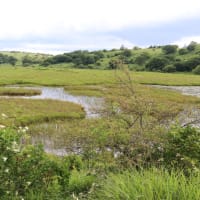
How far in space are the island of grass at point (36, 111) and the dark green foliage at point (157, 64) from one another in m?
61.1

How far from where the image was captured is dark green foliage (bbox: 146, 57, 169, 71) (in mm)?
94125

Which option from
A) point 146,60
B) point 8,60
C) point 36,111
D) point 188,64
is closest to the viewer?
point 36,111

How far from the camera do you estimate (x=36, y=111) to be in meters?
29.9

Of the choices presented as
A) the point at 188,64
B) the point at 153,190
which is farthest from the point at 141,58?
the point at 153,190

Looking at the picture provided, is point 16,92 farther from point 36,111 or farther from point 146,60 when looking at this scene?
point 146,60

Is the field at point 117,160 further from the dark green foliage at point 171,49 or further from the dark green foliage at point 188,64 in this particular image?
the dark green foliage at point 171,49

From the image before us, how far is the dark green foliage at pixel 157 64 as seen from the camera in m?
94.1

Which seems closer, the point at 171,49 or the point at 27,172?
the point at 27,172

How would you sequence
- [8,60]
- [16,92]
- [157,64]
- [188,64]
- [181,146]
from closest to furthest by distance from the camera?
[181,146]
[16,92]
[188,64]
[157,64]
[8,60]

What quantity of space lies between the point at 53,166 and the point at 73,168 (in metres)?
1.70

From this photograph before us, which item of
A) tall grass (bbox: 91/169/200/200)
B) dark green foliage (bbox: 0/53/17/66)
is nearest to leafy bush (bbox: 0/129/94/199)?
tall grass (bbox: 91/169/200/200)

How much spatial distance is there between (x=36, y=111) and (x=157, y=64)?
68.3 meters

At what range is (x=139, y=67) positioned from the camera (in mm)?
98375

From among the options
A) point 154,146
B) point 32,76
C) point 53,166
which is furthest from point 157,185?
point 32,76
